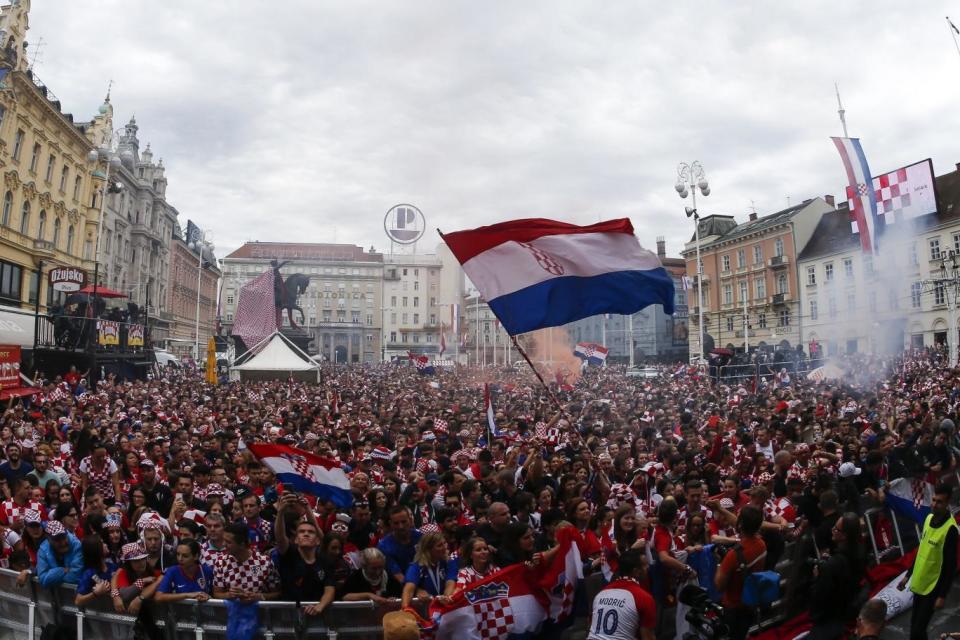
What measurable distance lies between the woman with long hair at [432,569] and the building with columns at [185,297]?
67.7 meters

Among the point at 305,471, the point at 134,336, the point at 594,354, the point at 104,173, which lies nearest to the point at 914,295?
the point at 594,354

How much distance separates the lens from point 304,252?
11488 cm

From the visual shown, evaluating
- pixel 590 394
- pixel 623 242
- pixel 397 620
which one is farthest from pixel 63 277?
pixel 397 620

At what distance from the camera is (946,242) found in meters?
41.6

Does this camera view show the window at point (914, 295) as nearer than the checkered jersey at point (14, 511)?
No

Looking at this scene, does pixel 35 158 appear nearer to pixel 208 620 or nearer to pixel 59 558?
pixel 59 558

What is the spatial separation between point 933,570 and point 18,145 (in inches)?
1721

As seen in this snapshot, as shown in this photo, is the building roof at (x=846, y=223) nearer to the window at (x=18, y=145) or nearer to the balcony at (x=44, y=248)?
the balcony at (x=44, y=248)

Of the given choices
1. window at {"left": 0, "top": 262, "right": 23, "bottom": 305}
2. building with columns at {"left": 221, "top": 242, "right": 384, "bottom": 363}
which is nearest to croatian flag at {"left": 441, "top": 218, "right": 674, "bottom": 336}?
window at {"left": 0, "top": 262, "right": 23, "bottom": 305}

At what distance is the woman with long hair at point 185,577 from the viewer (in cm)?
480

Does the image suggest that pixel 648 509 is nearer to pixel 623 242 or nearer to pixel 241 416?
pixel 623 242

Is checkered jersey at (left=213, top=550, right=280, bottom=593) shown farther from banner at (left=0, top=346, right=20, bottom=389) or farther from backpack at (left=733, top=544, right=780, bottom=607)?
banner at (left=0, top=346, right=20, bottom=389)

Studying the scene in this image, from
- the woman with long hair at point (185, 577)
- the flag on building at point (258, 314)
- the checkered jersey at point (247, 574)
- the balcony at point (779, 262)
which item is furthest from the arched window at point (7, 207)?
the balcony at point (779, 262)

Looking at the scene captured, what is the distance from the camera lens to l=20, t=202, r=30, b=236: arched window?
3675 cm
